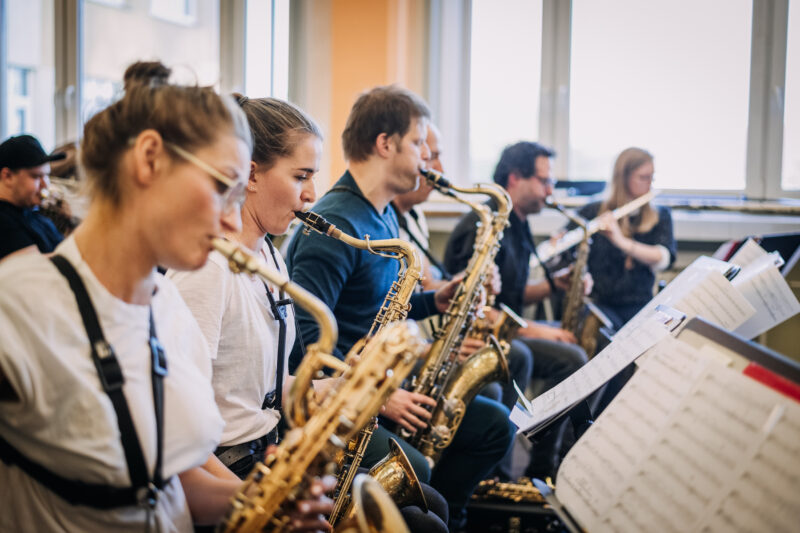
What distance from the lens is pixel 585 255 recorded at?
413 centimetres

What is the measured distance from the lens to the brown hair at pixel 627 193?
4.38 m

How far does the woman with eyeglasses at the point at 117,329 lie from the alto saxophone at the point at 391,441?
1.87 ft

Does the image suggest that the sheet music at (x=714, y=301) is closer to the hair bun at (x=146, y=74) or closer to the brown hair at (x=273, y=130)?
the brown hair at (x=273, y=130)

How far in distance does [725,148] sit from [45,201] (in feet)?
15.3

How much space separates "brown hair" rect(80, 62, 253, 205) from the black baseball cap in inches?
108

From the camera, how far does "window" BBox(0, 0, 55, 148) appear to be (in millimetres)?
6164

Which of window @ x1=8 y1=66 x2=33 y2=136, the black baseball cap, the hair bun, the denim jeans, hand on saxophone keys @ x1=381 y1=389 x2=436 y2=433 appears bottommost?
the denim jeans

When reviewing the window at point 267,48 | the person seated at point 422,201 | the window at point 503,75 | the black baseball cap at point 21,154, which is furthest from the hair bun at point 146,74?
the window at point 503,75

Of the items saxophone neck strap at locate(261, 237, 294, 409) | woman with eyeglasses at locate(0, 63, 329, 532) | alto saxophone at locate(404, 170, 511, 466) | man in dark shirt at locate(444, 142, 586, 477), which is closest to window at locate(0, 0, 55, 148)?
man in dark shirt at locate(444, 142, 586, 477)

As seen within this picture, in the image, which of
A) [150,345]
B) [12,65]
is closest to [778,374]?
[150,345]

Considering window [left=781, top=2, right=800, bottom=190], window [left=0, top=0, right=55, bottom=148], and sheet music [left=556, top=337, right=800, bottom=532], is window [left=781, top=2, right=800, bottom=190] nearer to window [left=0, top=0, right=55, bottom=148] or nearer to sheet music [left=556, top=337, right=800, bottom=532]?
sheet music [left=556, top=337, right=800, bottom=532]

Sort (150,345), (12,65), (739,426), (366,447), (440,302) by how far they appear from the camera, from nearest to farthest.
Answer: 1. (739,426)
2. (150,345)
3. (366,447)
4. (440,302)
5. (12,65)

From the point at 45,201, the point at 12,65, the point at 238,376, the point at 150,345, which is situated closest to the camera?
the point at 150,345

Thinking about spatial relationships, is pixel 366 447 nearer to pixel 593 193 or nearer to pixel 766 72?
pixel 593 193
